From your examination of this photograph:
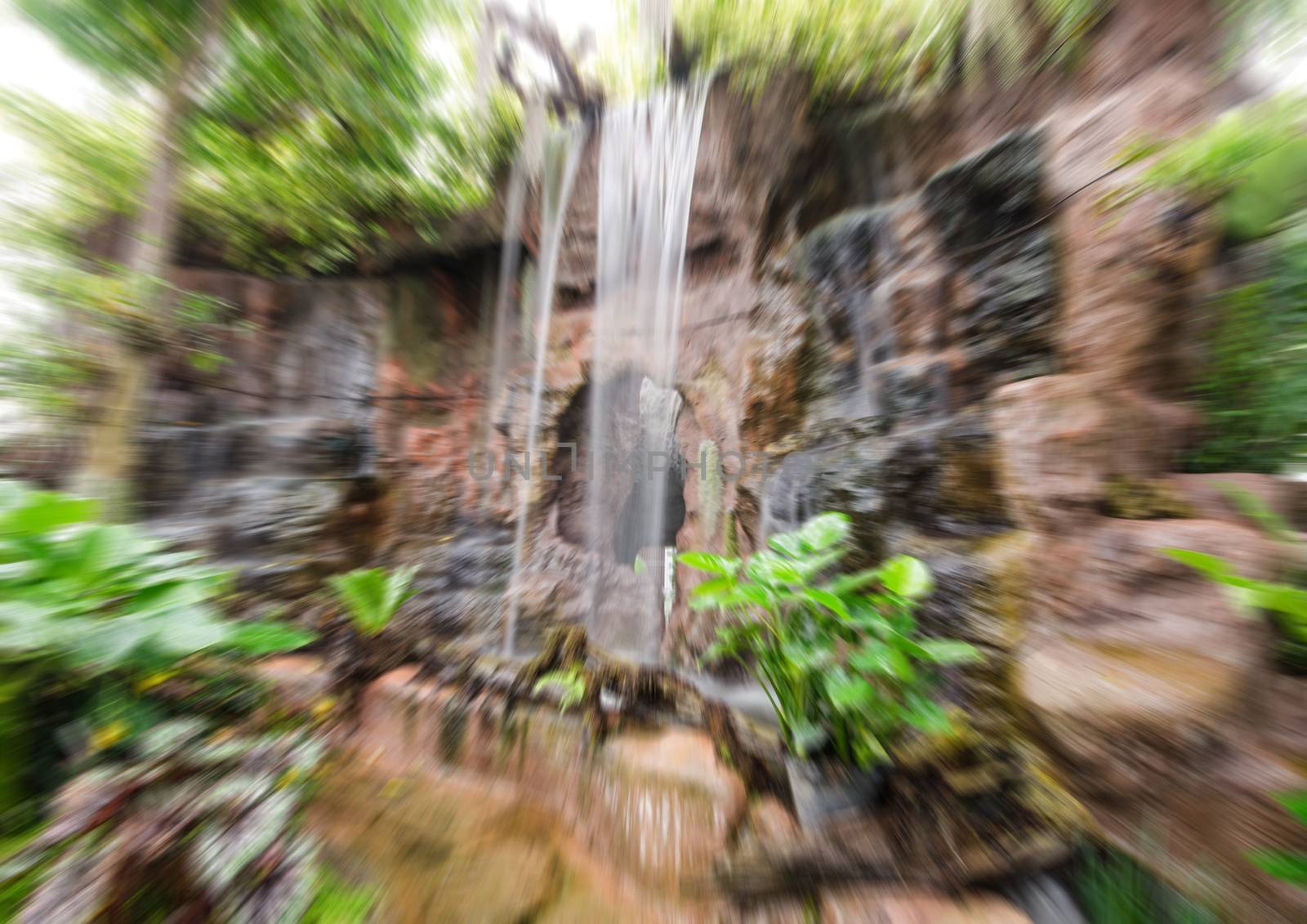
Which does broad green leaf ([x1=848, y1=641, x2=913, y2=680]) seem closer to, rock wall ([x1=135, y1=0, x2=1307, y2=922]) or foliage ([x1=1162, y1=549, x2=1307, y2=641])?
rock wall ([x1=135, y1=0, x2=1307, y2=922])

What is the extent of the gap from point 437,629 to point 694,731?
13.5 feet

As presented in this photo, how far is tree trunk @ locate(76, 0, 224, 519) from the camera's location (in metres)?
2.97

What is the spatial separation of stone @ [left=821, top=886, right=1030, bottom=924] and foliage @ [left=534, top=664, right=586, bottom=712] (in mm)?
1208

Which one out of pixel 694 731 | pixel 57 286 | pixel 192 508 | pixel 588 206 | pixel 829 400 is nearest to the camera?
pixel 694 731

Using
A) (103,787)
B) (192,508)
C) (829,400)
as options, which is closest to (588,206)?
(829,400)

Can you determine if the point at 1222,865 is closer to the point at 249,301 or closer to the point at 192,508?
the point at 192,508

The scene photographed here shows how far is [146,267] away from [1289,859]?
5573 millimetres

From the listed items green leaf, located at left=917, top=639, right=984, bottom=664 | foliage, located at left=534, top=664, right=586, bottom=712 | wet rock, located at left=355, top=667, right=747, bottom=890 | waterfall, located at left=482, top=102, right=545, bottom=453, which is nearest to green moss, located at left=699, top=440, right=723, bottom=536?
foliage, located at left=534, top=664, right=586, bottom=712

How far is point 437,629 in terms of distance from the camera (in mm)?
5039

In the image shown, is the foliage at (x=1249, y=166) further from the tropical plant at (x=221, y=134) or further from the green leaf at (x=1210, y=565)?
the tropical plant at (x=221, y=134)

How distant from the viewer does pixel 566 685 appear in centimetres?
222

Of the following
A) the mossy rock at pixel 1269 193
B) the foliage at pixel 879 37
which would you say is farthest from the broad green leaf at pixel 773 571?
the foliage at pixel 879 37

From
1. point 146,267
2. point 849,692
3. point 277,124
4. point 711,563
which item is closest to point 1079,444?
point 849,692

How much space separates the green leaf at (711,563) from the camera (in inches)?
63.8
